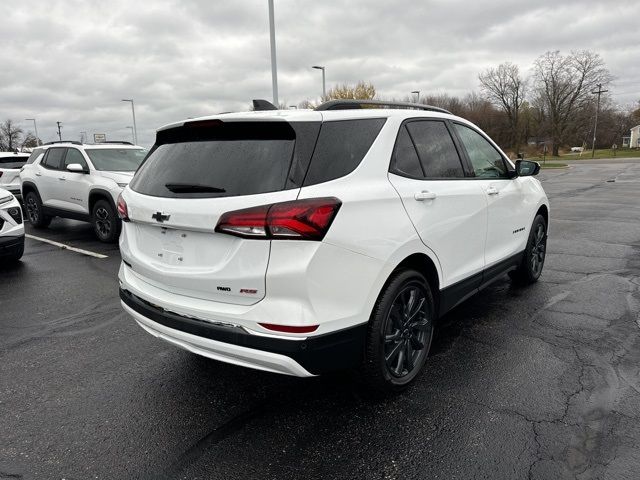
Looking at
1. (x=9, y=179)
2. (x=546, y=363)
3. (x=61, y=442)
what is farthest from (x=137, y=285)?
(x=9, y=179)

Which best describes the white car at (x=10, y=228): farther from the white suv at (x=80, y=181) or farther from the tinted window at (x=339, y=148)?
the tinted window at (x=339, y=148)

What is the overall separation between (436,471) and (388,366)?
2.22 feet

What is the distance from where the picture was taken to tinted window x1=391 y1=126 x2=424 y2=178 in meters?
2.99

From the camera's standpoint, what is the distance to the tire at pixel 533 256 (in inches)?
200

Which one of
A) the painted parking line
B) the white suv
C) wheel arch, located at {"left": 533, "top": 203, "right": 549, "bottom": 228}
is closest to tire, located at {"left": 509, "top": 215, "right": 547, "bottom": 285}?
wheel arch, located at {"left": 533, "top": 203, "right": 549, "bottom": 228}

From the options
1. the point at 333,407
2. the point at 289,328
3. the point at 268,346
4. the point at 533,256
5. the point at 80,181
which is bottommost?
the point at 333,407

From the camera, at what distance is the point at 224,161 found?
106 inches

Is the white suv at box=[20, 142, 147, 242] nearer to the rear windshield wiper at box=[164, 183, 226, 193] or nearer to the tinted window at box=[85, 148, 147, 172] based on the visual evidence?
the tinted window at box=[85, 148, 147, 172]

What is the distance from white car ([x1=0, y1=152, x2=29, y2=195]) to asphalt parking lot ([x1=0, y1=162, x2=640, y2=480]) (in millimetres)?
9158

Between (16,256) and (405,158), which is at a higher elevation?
(405,158)

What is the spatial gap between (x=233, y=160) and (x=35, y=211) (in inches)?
366

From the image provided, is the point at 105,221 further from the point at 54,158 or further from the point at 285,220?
the point at 285,220

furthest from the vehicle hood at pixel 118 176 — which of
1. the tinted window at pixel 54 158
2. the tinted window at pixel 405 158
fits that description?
the tinted window at pixel 405 158

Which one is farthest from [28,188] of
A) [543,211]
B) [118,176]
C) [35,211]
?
[543,211]
